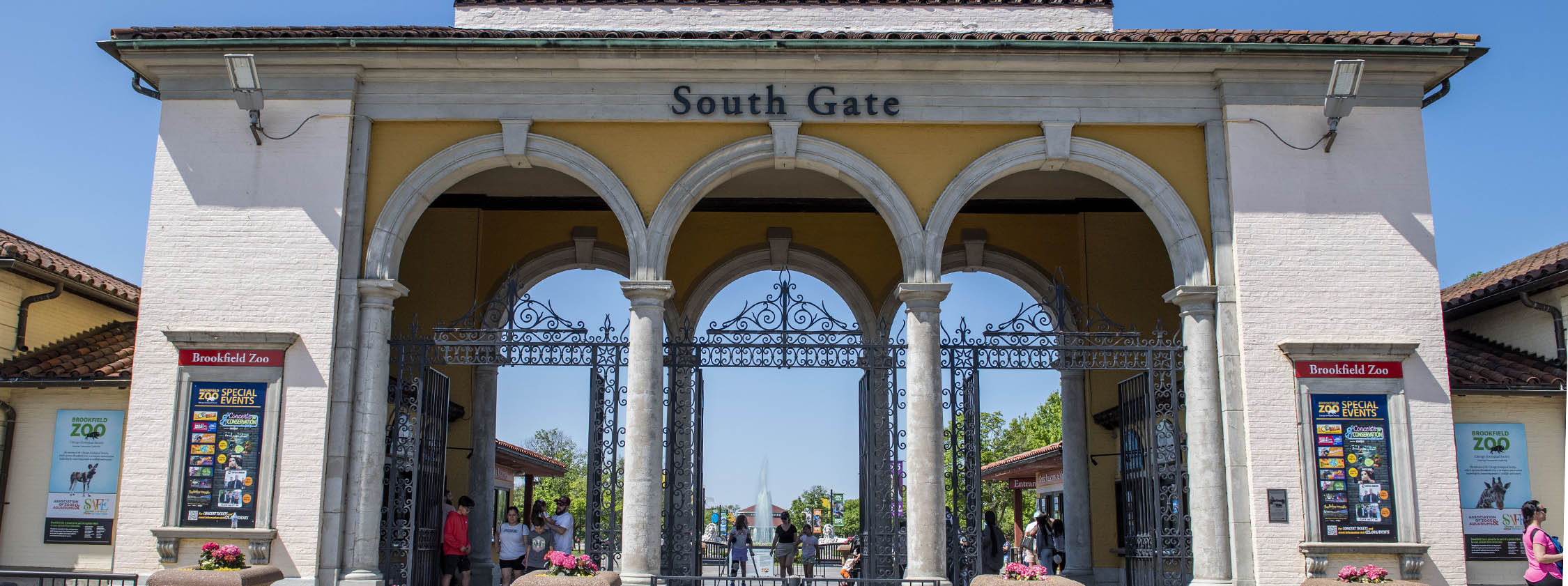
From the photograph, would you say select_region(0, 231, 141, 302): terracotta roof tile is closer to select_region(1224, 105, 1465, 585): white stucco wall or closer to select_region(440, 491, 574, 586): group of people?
select_region(440, 491, 574, 586): group of people

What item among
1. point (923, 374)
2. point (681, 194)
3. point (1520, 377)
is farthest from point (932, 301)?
point (1520, 377)

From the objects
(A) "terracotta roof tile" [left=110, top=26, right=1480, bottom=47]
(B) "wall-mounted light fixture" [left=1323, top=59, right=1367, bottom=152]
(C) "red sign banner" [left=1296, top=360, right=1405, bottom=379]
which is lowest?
(C) "red sign banner" [left=1296, top=360, right=1405, bottom=379]

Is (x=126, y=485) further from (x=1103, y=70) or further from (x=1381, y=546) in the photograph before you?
(x=1381, y=546)

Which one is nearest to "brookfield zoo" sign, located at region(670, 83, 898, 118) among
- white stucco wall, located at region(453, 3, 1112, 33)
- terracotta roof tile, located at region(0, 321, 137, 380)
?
white stucco wall, located at region(453, 3, 1112, 33)

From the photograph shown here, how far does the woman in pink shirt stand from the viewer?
414 inches

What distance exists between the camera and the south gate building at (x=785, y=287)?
1180 cm

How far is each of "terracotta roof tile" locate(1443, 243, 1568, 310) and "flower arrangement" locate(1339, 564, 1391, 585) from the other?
13.3 feet

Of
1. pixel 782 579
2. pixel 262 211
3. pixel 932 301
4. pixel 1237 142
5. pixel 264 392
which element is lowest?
pixel 782 579

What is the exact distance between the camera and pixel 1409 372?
1196 centimetres

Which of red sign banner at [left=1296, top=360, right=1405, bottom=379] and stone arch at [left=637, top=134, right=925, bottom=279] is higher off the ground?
stone arch at [left=637, top=134, right=925, bottom=279]

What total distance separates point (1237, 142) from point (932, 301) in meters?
3.47

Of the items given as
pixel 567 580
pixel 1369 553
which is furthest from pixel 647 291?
pixel 1369 553

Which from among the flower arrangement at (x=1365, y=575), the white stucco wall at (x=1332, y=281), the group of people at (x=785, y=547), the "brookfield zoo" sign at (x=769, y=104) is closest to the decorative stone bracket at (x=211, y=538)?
the "brookfield zoo" sign at (x=769, y=104)

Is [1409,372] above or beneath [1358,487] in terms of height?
above
